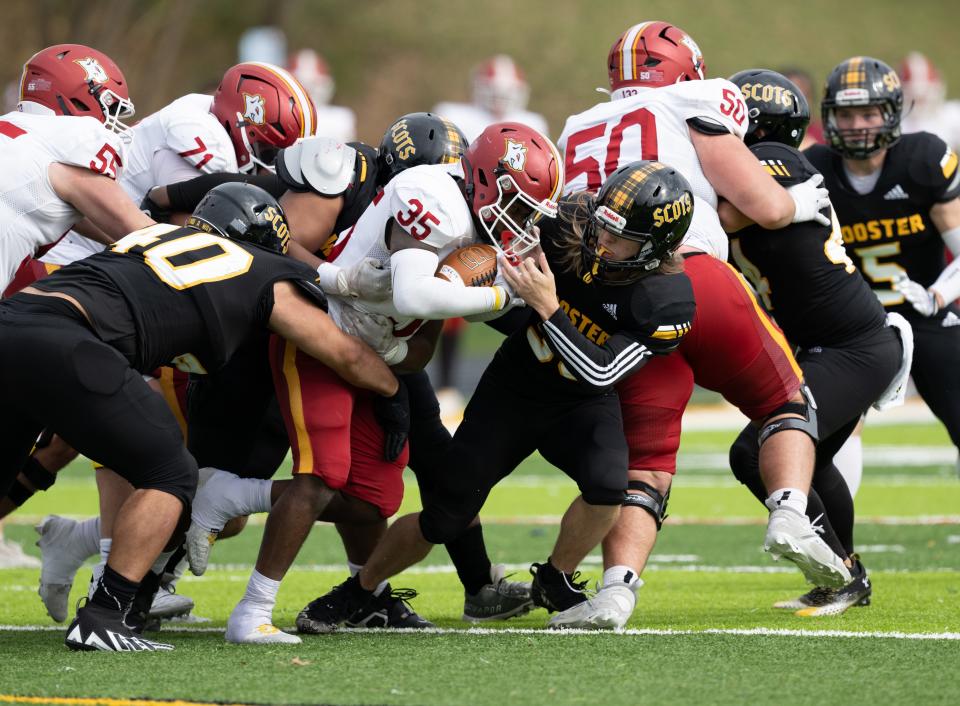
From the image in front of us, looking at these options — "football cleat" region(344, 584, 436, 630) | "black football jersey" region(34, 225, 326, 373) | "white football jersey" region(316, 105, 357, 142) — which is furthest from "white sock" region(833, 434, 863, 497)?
"white football jersey" region(316, 105, 357, 142)

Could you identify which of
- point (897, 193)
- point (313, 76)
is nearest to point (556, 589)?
point (897, 193)

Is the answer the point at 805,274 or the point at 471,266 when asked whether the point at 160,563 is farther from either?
the point at 805,274

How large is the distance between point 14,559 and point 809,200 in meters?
3.90

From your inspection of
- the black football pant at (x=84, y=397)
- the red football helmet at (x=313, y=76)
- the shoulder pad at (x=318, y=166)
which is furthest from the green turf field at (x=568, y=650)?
the red football helmet at (x=313, y=76)

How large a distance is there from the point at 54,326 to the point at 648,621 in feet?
6.81

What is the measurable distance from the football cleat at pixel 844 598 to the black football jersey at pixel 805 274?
2.69 ft

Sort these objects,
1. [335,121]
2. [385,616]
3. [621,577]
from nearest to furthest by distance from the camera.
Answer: [621,577] < [385,616] < [335,121]

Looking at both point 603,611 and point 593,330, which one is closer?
point 603,611

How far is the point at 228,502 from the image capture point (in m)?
4.43

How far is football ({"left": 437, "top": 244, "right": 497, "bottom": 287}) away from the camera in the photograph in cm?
414

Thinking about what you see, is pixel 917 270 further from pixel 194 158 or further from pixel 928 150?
pixel 194 158

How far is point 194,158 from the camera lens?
5207 mm

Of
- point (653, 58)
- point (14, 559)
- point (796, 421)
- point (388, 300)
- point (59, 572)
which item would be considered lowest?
point (14, 559)

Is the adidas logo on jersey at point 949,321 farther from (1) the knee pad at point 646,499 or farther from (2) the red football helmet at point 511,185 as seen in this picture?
(2) the red football helmet at point 511,185
